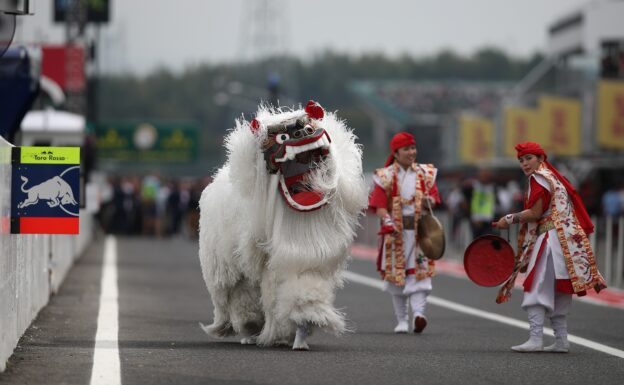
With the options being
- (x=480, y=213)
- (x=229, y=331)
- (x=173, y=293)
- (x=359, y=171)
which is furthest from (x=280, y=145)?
(x=480, y=213)

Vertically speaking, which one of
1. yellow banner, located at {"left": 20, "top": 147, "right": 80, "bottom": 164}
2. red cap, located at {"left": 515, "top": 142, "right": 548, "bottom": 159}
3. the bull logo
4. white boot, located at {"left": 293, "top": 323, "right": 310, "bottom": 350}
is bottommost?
white boot, located at {"left": 293, "top": 323, "right": 310, "bottom": 350}

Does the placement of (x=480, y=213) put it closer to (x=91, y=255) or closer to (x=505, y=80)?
(x=91, y=255)

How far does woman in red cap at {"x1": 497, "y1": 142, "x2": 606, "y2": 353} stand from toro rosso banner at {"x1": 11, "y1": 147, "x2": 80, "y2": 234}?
3.67 metres

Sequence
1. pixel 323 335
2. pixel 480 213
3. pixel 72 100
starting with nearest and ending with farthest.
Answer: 1. pixel 323 335
2. pixel 480 213
3. pixel 72 100

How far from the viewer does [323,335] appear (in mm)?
12695

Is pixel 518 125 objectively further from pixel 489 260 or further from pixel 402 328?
pixel 489 260

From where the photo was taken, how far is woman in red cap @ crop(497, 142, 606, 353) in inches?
452

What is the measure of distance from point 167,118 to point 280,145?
15033 cm

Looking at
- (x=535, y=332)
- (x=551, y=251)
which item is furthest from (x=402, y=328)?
(x=551, y=251)

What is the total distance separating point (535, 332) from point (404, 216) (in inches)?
98.4

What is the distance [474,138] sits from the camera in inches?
2429

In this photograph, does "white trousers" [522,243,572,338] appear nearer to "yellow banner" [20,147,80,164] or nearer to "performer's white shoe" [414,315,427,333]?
"performer's white shoe" [414,315,427,333]

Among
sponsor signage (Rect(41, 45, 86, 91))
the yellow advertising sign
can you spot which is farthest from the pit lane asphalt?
the yellow advertising sign

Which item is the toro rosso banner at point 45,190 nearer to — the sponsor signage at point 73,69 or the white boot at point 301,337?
the white boot at point 301,337
